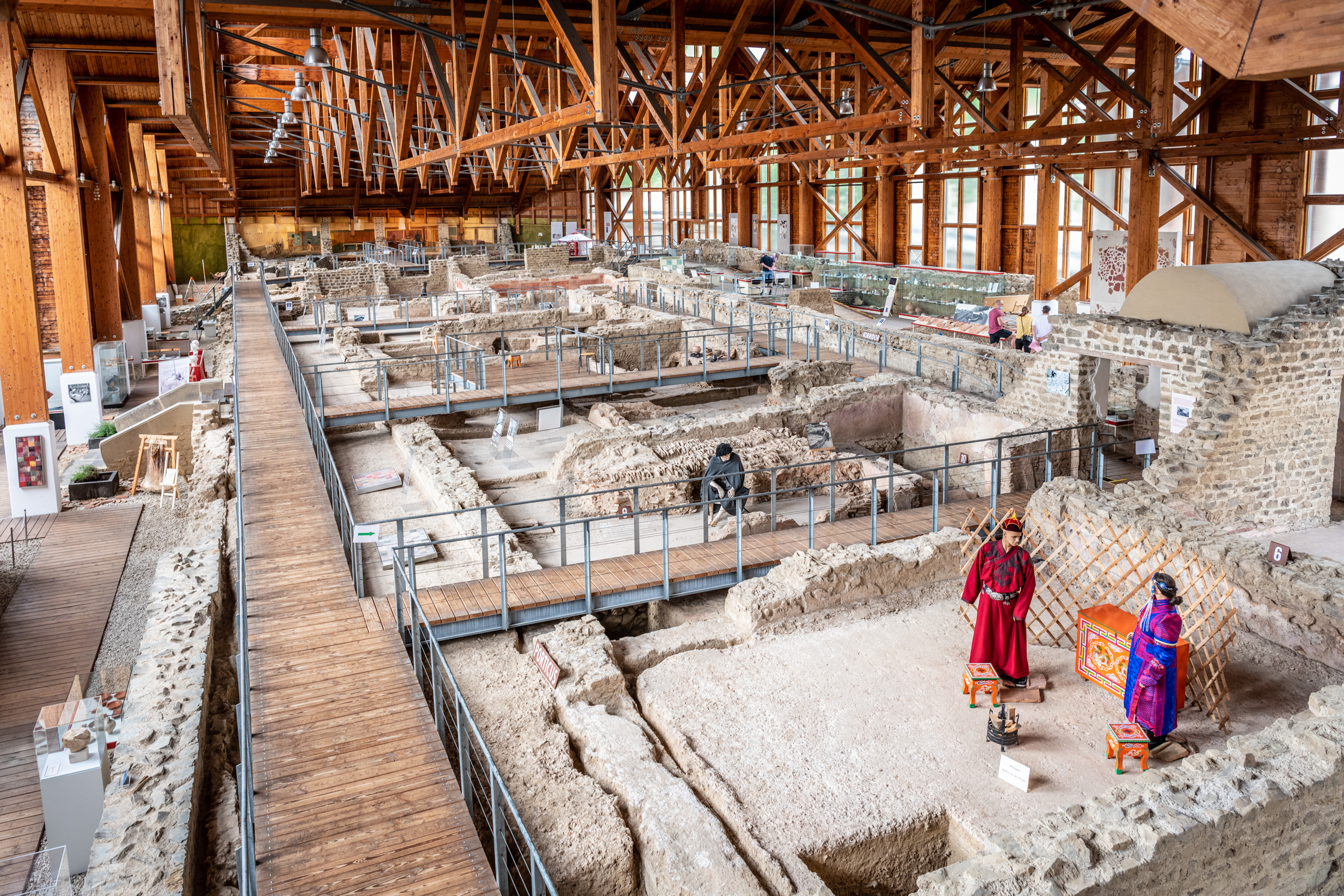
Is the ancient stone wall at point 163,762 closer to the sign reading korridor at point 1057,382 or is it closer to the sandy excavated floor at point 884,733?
the sandy excavated floor at point 884,733

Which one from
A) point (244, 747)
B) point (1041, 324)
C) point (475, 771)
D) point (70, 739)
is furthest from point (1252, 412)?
point (70, 739)

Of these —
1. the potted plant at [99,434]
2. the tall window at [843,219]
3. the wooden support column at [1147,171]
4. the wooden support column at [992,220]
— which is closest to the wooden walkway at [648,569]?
the wooden support column at [1147,171]

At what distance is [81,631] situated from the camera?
477 inches

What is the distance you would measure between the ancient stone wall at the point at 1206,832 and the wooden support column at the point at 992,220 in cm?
2599

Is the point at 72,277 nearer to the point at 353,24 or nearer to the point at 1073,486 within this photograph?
the point at 353,24

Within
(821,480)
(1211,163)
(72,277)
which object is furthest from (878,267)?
(72,277)

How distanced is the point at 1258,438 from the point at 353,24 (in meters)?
12.8

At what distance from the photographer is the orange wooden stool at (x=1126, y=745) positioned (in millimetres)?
6422

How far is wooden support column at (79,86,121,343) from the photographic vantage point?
81.3ft

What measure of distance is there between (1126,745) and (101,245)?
88.3 ft

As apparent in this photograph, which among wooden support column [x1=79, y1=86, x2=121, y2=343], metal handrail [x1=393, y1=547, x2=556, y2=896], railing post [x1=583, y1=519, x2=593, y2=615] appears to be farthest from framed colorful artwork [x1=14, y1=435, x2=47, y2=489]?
railing post [x1=583, y1=519, x2=593, y2=615]

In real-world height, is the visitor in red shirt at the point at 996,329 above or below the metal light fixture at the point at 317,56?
below

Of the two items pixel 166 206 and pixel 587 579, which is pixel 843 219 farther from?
pixel 587 579

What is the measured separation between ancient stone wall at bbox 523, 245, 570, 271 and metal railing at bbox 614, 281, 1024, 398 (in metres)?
8.62
